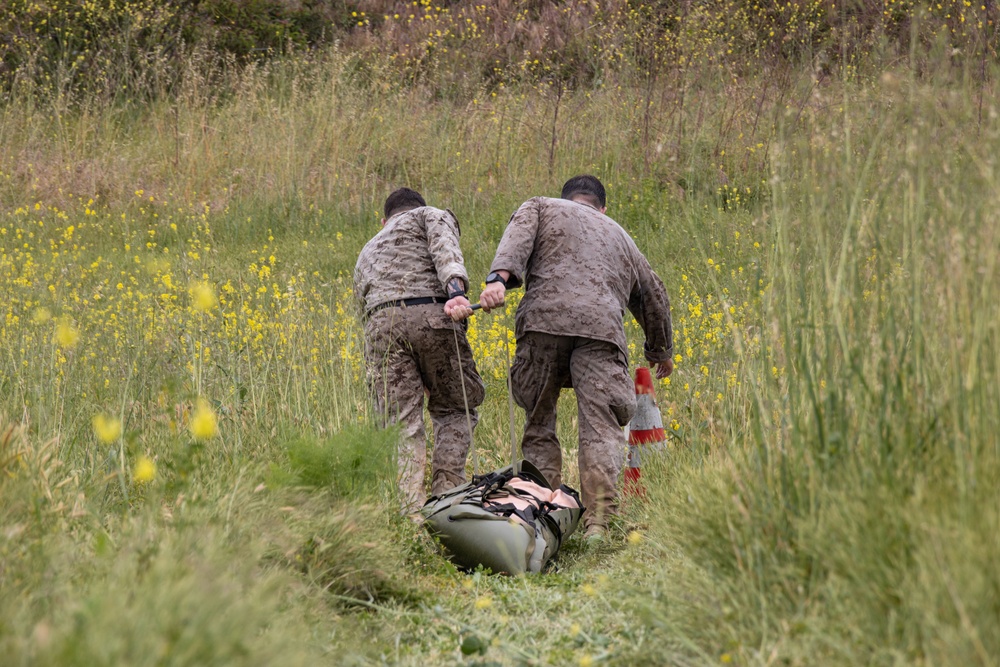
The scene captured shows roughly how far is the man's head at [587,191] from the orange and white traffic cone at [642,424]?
3.07 feet

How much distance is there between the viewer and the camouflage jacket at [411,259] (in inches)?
223

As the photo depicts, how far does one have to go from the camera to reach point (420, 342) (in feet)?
18.6

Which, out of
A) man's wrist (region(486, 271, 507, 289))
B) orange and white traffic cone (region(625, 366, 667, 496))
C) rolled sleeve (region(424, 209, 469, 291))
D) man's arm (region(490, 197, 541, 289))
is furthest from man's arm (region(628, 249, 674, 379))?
rolled sleeve (region(424, 209, 469, 291))

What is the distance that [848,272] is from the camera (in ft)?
10.9

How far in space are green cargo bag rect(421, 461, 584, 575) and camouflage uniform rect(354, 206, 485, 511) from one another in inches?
32.6

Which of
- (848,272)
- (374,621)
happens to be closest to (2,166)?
(374,621)

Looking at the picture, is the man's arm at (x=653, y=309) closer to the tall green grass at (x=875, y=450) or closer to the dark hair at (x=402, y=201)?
the dark hair at (x=402, y=201)

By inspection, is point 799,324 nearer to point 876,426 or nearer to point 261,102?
point 876,426

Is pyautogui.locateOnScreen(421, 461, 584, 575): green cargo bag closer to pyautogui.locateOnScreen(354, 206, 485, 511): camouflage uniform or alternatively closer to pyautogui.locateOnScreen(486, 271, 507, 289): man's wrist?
pyautogui.locateOnScreen(354, 206, 485, 511): camouflage uniform

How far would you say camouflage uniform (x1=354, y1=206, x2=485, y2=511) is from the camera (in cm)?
566

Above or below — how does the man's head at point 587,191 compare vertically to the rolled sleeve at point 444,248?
above

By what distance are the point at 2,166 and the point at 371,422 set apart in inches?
351

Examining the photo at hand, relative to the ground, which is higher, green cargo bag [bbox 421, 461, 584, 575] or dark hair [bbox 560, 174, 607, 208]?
dark hair [bbox 560, 174, 607, 208]

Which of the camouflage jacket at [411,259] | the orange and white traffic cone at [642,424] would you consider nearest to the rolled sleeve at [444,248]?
the camouflage jacket at [411,259]
